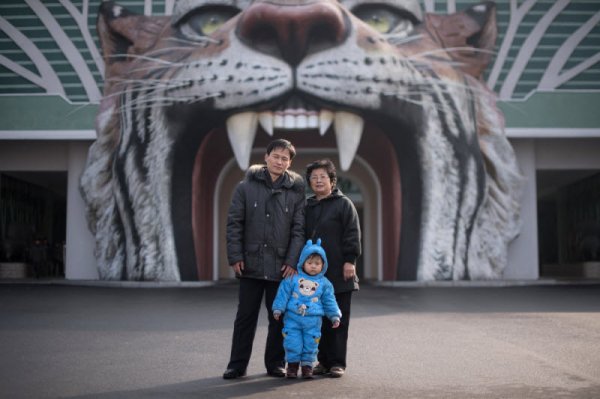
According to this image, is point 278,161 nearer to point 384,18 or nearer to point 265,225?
point 265,225

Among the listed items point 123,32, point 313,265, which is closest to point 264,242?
point 313,265

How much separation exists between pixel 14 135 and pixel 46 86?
124cm

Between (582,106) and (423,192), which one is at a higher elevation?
(582,106)

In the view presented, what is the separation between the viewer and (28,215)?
19.7 meters

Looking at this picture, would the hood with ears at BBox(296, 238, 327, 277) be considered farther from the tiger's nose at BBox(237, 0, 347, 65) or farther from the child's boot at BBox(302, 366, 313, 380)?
the tiger's nose at BBox(237, 0, 347, 65)

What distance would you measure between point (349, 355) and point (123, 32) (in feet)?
35.9

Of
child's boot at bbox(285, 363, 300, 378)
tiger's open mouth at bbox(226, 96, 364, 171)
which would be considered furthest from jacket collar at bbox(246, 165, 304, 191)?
tiger's open mouth at bbox(226, 96, 364, 171)

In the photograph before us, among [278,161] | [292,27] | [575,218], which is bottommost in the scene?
[278,161]

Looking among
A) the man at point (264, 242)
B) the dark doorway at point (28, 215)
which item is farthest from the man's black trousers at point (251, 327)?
the dark doorway at point (28, 215)

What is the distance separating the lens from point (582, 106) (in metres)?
14.7

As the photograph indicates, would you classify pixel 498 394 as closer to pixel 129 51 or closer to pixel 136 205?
pixel 136 205

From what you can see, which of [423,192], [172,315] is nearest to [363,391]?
[172,315]

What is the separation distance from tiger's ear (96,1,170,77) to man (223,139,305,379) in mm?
10537

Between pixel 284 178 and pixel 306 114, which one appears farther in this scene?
pixel 306 114
